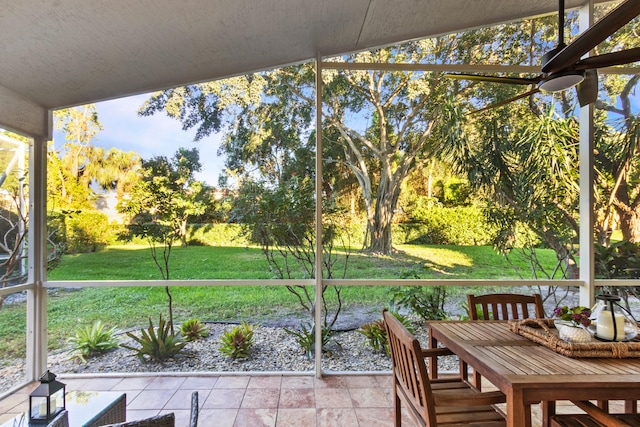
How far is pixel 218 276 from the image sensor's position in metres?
3.18

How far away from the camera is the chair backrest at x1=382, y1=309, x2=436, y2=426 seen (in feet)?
4.85

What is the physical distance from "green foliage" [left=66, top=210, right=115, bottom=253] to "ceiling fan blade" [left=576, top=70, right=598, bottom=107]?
399cm

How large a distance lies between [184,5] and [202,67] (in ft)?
2.57

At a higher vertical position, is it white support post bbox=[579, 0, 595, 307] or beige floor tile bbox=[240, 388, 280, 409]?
white support post bbox=[579, 0, 595, 307]

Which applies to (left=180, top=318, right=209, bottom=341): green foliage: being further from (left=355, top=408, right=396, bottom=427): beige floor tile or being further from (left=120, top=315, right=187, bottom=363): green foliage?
(left=355, top=408, right=396, bottom=427): beige floor tile

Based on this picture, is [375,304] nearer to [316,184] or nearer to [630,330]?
[316,184]

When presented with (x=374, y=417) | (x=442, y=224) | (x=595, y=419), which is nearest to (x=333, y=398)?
(x=374, y=417)

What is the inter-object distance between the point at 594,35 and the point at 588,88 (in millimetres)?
705

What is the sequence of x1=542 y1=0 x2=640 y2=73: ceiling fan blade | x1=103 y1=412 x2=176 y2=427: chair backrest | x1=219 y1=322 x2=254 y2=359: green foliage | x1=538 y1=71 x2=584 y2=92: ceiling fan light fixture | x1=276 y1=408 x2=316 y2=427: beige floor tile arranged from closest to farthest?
x1=103 y1=412 x2=176 y2=427: chair backrest
x1=542 y1=0 x2=640 y2=73: ceiling fan blade
x1=538 y1=71 x2=584 y2=92: ceiling fan light fixture
x1=276 y1=408 x2=316 y2=427: beige floor tile
x1=219 y1=322 x2=254 y2=359: green foliage

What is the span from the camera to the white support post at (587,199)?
118 inches

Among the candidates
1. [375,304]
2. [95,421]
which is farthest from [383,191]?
[95,421]

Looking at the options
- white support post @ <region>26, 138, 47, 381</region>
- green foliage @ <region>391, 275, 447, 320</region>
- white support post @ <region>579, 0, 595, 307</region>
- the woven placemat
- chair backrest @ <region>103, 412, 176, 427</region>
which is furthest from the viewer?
green foliage @ <region>391, 275, 447, 320</region>

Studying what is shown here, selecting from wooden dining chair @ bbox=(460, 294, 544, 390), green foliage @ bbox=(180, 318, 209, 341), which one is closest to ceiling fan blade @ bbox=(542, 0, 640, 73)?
wooden dining chair @ bbox=(460, 294, 544, 390)

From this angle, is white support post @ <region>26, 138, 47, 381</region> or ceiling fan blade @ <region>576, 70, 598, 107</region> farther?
white support post @ <region>26, 138, 47, 381</region>
